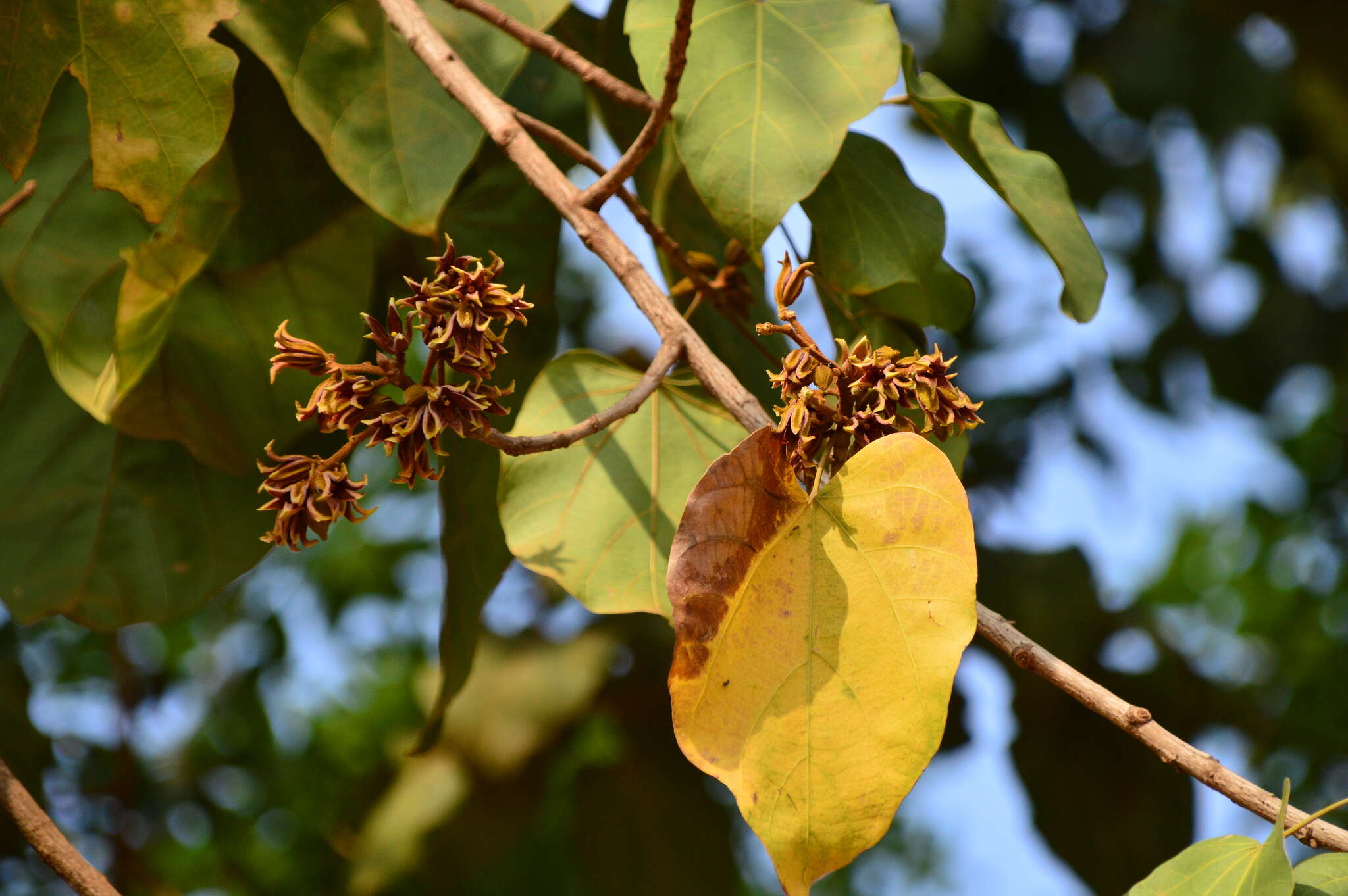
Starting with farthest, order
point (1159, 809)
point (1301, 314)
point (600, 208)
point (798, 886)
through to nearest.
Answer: point (1301, 314), point (1159, 809), point (600, 208), point (798, 886)

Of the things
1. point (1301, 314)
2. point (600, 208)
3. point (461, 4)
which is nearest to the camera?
point (600, 208)

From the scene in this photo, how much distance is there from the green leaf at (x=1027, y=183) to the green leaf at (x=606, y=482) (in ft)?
0.69

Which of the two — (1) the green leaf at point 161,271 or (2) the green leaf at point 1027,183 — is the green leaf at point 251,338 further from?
(2) the green leaf at point 1027,183

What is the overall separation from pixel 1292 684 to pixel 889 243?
6.72 ft

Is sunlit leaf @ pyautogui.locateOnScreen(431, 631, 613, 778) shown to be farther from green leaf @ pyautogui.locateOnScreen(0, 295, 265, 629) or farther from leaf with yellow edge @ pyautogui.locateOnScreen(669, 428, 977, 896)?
leaf with yellow edge @ pyautogui.locateOnScreen(669, 428, 977, 896)

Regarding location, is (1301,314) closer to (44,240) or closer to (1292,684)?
(1292,684)

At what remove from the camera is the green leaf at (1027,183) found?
633mm

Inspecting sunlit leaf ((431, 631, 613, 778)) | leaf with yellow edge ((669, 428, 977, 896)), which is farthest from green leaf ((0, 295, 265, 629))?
sunlit leaf ((431, 631, 613, 778))

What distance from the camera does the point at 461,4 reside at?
2.11 feet

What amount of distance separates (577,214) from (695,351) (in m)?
0.09

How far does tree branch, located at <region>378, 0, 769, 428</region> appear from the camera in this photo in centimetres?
49

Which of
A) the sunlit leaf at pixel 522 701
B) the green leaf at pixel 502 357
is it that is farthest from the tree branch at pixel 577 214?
the sunlit leaf at pixel 522 701

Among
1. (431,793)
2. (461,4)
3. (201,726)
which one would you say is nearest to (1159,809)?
(431,793)

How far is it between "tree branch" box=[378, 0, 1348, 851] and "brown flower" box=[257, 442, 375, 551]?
15 centimetres
